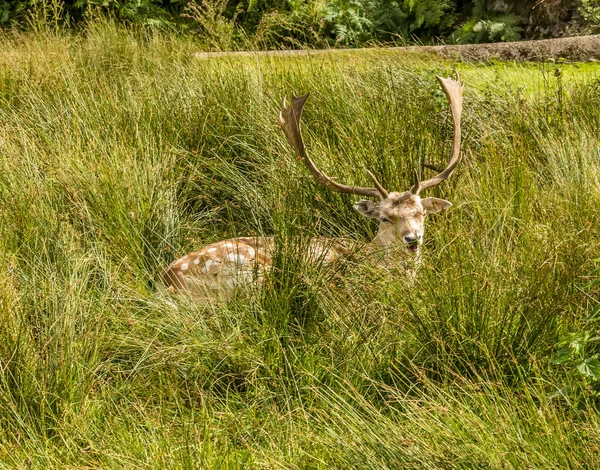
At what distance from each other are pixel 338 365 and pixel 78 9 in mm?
9750

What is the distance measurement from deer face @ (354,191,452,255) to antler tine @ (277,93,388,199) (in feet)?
0.29

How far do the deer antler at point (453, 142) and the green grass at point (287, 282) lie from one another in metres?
0.15

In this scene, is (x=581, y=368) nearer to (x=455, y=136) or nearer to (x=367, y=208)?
(x=367, y=208)

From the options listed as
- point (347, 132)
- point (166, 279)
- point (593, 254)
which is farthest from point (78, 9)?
point (593, 254)

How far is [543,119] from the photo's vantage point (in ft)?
23.3

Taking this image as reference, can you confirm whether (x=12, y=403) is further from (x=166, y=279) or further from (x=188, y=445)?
(x=166, y=279)

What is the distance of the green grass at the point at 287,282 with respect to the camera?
3.81 m

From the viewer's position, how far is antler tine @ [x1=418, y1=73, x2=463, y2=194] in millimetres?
6102

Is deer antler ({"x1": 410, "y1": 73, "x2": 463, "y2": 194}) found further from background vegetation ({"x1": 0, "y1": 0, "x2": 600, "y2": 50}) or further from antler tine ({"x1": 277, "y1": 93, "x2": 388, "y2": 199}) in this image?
background vegetation ({"x1": 0, "y1": 0, "x2": 600, "y2": 50})

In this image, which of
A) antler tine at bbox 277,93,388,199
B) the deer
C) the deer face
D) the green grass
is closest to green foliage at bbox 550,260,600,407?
the green grass

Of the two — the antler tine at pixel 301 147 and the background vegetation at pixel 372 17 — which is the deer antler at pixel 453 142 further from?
the background vegetation at pixel 372 17

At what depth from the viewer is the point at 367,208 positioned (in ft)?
19.7

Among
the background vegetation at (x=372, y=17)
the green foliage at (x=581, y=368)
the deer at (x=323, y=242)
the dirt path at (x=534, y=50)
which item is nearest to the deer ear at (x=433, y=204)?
the deer at (x=323, y=242)

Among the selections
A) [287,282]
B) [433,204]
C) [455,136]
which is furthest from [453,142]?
[287,282]
